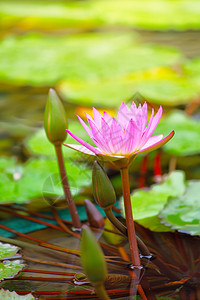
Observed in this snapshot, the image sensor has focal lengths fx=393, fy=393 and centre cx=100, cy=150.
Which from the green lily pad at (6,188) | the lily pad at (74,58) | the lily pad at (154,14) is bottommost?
the green lily pad at (6,188)

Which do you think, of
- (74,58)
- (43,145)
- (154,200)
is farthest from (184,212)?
(74,58)

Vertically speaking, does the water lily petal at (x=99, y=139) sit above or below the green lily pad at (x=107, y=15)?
below

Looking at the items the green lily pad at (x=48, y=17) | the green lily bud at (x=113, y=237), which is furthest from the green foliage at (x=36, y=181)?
the green lily pad at (x=48, y=17)

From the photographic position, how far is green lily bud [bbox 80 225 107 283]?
1.63ft

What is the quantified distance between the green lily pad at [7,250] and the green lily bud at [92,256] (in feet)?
0.96

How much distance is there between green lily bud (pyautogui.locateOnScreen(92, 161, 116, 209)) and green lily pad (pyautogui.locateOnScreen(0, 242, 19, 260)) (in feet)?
0.77

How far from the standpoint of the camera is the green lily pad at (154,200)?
851 millimetres

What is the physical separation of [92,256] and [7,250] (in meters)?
0.32

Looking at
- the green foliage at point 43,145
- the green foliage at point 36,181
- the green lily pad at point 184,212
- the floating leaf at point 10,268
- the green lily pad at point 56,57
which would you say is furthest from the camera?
the green lily pad at point 56,57

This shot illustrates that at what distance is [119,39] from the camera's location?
2473 mm

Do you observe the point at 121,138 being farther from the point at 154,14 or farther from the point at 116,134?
the point at 154,14

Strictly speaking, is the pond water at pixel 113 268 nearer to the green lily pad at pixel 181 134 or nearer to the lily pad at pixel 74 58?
the green lily pad at pixel 181 134

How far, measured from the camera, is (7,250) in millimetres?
764

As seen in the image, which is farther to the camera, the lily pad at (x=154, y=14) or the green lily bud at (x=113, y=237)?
the lily pad at (x=154, y=14)
